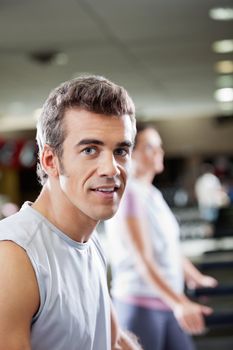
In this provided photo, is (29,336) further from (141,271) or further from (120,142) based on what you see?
(141,271)

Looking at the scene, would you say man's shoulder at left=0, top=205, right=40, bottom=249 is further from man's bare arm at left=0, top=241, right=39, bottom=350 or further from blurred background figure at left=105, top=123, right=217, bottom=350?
blurred background figure at left=105, top=123, right=217, bottom=350

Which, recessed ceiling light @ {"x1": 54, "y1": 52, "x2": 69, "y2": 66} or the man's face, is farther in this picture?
recessed ceiling light @ {"x1": 54, "y1": 52, "x2": 69, "y2": 66}

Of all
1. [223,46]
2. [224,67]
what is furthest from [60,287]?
[224,67]

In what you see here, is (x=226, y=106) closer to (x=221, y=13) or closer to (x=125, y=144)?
(x=221, y=13)

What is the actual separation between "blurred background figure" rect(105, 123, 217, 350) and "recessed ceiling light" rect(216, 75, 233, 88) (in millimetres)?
5875

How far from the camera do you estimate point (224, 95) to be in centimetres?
1193

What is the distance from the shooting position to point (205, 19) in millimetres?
5371

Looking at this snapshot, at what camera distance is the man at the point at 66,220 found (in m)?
1.47

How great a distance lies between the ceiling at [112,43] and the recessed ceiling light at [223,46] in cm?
10

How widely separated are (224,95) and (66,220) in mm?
10539

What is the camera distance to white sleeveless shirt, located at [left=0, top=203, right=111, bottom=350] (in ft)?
4.97

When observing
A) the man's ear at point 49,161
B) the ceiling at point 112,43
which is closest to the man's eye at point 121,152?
the man's ear at point 49,161

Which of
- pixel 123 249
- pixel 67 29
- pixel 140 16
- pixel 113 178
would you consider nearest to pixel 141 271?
pixel 123 249

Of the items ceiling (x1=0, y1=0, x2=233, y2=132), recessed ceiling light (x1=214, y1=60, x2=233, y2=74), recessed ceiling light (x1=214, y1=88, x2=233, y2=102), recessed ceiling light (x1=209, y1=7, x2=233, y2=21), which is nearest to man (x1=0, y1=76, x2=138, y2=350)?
ceiling (x1=0, y1=0, x2=233, y2=132)
